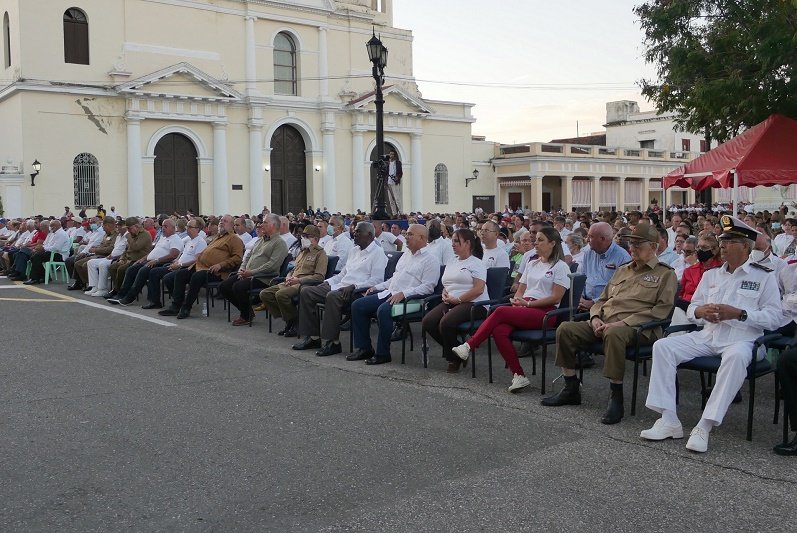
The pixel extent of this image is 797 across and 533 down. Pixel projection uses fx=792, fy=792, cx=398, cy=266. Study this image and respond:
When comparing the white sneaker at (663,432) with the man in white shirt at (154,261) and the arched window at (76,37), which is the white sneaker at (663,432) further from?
the arched window at (76,37)

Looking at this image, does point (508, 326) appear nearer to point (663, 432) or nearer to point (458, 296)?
point (458, 296)

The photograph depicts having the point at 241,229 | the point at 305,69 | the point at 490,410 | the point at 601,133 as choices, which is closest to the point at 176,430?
the point at 490,410

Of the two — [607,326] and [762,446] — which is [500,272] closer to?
[607,326]

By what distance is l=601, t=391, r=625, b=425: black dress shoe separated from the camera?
6234 mm

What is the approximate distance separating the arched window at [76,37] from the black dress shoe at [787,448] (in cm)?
3176

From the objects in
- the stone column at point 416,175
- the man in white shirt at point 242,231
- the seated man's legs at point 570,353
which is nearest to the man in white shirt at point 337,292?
the seated man's legs at point 570,353

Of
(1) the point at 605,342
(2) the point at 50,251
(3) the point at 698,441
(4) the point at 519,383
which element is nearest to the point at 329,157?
(2) the point at 50,251

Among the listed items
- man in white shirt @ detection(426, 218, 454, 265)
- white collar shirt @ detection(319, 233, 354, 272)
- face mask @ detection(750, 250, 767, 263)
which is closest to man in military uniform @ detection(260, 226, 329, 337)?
white collar shirt @ detection(319, 233, 354, 272)

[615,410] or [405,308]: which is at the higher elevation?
[405,308]

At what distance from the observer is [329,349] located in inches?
369

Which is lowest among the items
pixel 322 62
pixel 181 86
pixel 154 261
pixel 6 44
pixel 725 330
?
pixel 725 330

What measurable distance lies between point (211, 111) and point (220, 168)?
251 cm

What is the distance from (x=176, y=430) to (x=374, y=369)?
2.78 m

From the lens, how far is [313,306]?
32.0 ft
